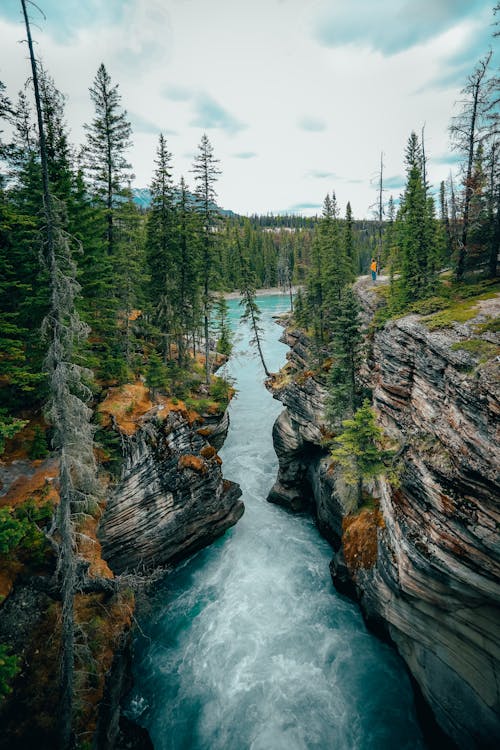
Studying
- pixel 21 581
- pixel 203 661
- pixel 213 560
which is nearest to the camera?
pixel 21 581

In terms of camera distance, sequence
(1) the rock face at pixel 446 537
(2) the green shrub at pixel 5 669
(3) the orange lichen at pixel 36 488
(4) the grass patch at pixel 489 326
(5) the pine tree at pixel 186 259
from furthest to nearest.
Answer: (5) the pine tree at pixel 186 259 → (3) the orange lichen at pixel 36 488 → (4) the grass patch at pixel 489 326 → (1) the rock face at pixel 446 537 → (2) the green shrub at pixel 5 669

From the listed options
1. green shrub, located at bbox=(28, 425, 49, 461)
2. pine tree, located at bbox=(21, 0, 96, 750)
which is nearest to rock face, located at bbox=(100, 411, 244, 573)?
green shrub, located at bbox=(28, 425, 49, 461)

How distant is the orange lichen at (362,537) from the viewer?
1538cm

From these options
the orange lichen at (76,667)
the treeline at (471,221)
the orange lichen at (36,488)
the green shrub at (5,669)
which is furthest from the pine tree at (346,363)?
the green shrub at (5,669)

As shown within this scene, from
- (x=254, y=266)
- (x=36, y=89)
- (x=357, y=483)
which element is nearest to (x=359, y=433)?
(x=357, y=483)

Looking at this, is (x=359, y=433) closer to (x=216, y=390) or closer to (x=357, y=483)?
(x=357, y=483)

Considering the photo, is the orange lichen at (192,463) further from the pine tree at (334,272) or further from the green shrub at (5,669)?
the pine tree at (334,272)

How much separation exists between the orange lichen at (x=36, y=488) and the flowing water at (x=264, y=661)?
7148 millimetres

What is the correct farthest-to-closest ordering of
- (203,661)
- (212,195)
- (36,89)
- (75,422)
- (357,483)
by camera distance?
(212,195), (357,483), (203,661), (75,422), (36,89)

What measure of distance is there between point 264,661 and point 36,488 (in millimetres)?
13187

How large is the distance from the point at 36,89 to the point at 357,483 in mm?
19263

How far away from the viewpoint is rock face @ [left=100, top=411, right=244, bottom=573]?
17.1 meters

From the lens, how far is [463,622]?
35.4ft

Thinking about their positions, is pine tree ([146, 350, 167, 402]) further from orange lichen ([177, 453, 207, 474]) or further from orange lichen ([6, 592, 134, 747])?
orange lichen ([6, 592, 134, 747])
